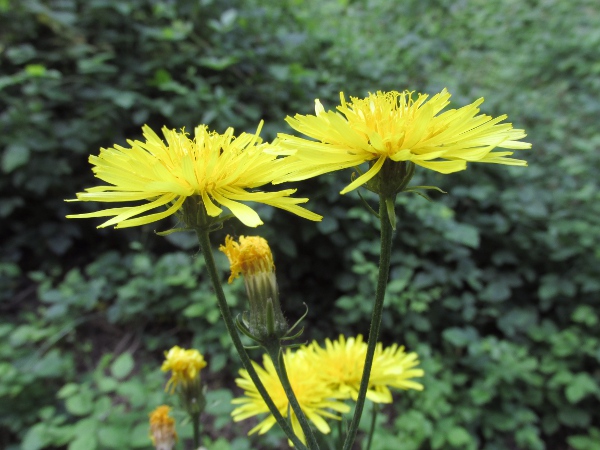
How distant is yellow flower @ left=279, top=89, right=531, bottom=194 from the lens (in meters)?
0.67

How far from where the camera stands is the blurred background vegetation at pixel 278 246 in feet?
7.44

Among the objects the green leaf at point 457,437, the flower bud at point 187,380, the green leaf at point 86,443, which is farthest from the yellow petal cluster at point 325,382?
the green leaf at point 457,437

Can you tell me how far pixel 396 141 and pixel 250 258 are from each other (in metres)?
0.37

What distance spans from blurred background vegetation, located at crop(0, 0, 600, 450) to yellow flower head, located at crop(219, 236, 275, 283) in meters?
1.29

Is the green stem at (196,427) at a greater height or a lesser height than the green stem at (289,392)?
lesser

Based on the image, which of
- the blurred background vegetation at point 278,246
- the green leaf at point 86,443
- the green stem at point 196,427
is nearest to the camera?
the green stem at point 196,427

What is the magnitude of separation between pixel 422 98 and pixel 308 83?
2065 millimetres

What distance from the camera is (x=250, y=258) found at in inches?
35.1

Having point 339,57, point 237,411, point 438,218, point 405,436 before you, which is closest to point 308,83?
point 339,57

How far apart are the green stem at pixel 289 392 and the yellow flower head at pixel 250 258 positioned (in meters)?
0.15

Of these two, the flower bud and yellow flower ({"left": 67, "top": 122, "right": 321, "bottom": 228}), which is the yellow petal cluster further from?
yellow flower ({"left": 67, "top": 122, "right": 321, "bottom": 228})

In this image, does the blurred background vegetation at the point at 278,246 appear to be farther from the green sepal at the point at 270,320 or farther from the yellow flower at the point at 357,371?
the green sepal at the point at 270,320

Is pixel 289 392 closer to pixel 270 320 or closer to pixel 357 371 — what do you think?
pixel 270 320

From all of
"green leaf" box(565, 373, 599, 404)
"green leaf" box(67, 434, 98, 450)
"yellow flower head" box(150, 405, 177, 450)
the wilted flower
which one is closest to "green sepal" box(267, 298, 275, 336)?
the wilted flower
